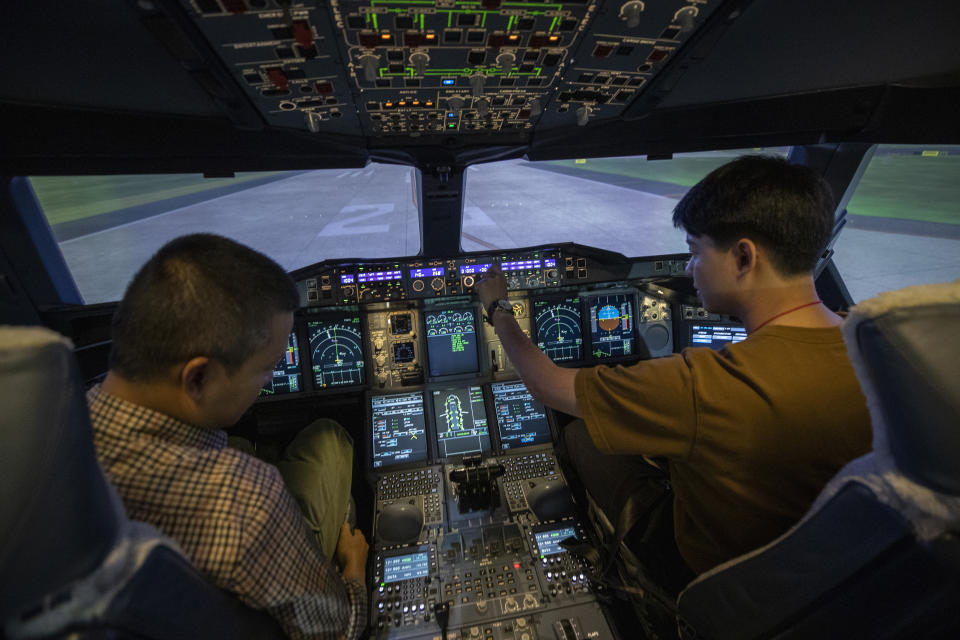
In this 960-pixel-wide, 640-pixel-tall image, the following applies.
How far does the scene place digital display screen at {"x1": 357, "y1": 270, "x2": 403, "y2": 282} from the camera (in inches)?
96.6

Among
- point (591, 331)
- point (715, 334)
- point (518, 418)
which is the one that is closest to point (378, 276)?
point (518, 418)

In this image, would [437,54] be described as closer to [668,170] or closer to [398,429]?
[398,429]

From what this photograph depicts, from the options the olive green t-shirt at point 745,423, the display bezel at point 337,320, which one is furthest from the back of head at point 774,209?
the display bezel at point 337,320

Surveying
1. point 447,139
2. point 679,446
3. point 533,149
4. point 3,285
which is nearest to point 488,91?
point 447,139

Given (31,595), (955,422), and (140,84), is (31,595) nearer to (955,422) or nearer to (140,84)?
(955,422)

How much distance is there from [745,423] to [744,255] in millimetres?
501

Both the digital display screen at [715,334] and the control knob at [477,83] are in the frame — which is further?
the digital display screen at [715,334]

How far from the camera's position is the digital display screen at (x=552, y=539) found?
1.90 m

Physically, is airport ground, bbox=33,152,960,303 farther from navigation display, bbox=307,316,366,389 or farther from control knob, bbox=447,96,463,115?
control knob, bbox=447,96,463,115

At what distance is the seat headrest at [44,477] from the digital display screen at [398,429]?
191 centimetres

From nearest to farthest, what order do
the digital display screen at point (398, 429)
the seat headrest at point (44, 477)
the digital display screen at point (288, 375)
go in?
the seat headrest at point (44, 477)
the digital display screen at point (398, 429)
the digital display screen at point (288, 375)

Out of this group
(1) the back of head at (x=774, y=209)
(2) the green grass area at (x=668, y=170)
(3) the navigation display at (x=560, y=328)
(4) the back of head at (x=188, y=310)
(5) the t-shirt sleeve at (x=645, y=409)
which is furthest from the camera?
(2) the green grass area at (x=668, y=170)

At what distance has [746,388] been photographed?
967 mm

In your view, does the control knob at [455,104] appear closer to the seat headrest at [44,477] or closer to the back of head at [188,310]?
the back of head at [188,310]
